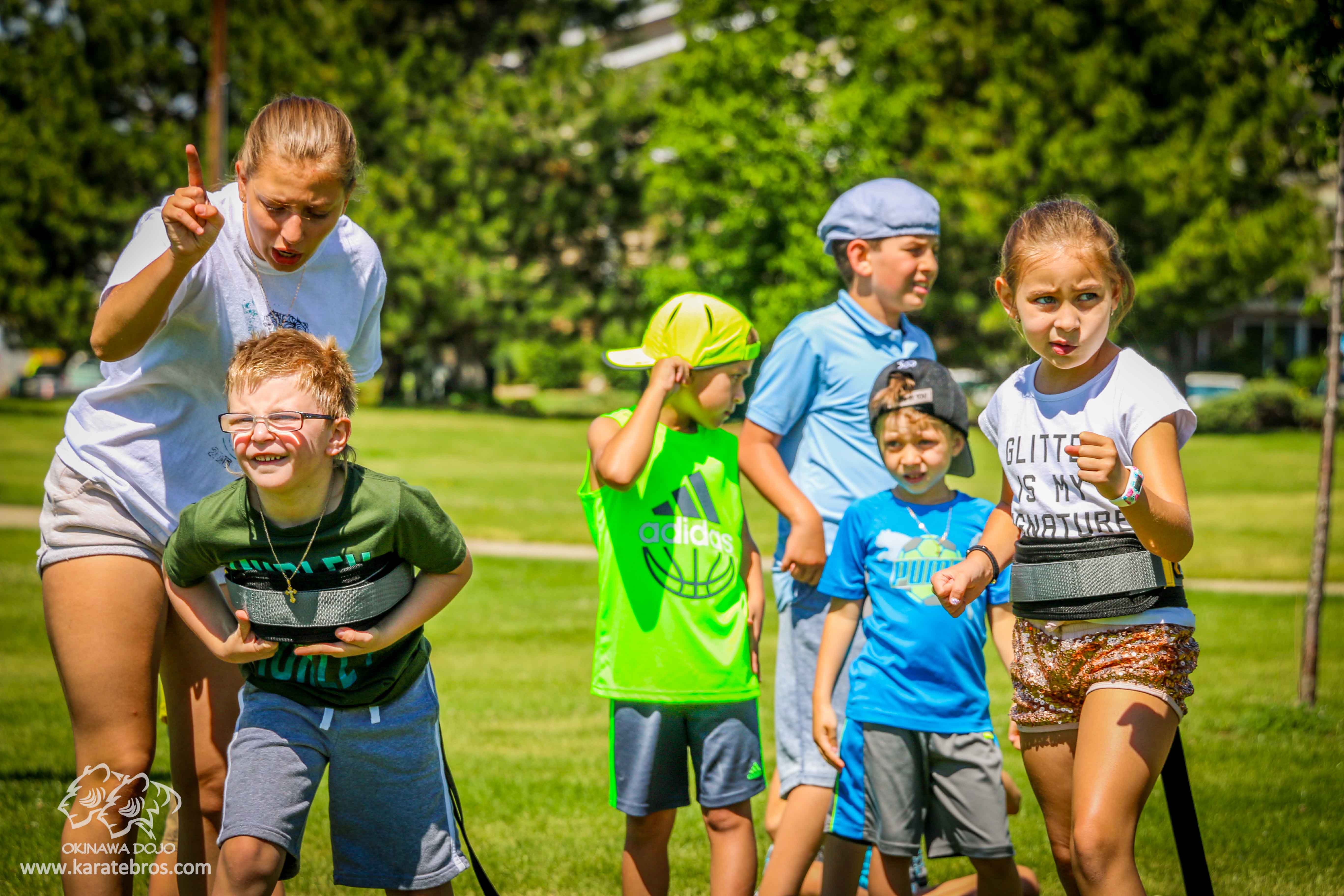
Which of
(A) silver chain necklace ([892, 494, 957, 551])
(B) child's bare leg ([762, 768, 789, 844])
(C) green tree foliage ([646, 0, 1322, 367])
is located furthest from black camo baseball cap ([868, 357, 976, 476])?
(C) green tree foliage ([646, 0, 1322, 367])

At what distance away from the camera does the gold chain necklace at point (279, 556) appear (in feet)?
9.41

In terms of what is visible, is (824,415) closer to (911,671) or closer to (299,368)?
(911,671)

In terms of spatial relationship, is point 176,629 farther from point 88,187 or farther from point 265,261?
point 88,187

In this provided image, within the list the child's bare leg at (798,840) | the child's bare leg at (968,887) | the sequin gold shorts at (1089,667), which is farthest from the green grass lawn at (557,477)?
the sequin gold shorts at (1089,667)

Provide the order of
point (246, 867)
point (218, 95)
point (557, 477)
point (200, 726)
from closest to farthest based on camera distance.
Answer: point (246, 867) < point (200, 726) < point (218, 95) < point (557, 477)

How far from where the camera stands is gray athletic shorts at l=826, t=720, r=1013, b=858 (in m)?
3.43

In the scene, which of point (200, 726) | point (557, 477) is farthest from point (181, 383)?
point (557, 477)

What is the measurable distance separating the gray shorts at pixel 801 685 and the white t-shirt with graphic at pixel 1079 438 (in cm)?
83

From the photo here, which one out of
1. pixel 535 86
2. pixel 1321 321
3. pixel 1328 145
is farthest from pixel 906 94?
pixel 1328 145

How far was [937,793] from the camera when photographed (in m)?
3.48

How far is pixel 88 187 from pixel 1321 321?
4140 cm

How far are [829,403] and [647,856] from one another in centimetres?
158

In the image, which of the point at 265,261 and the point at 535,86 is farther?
the point at 535,86

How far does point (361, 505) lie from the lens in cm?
292
